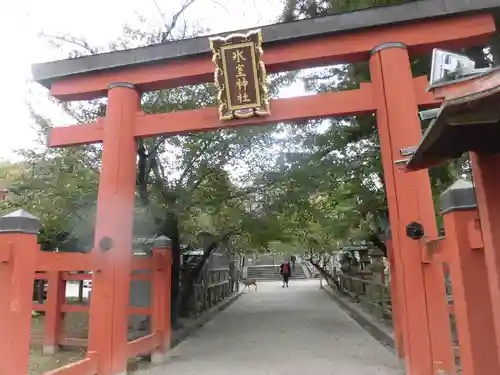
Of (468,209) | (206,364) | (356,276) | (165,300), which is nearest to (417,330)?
(468,209)

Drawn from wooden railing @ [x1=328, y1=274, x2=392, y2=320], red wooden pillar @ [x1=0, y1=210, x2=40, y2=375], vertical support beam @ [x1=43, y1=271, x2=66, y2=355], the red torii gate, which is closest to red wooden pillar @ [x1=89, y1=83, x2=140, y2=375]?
the red torii gate

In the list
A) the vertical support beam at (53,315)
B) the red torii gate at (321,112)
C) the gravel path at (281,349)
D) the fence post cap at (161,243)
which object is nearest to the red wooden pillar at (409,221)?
the red torii gate at (321,112)

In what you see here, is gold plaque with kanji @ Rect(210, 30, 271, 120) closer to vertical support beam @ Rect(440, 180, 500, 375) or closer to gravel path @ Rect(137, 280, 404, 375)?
vertical support beam @ Rect(440, 180, 500, 375)

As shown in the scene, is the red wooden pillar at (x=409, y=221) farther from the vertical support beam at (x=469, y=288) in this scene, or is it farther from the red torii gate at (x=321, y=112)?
the vertical support beam at (x=469, y=288)

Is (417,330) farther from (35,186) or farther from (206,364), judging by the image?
(35,186)

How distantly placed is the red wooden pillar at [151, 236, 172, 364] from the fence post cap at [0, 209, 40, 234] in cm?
347

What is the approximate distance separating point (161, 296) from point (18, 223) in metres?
3.89

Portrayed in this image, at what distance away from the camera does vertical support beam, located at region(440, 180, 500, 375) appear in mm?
3316

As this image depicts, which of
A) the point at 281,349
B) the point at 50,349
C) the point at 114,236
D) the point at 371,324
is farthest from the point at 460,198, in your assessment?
the point at 50,349

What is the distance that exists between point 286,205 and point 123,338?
5292mm

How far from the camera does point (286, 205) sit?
10469mm

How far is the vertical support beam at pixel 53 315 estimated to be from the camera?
858cm

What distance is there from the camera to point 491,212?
302cm

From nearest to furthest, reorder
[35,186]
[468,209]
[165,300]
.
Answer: [468,209] → [165,300] → [35,186]
